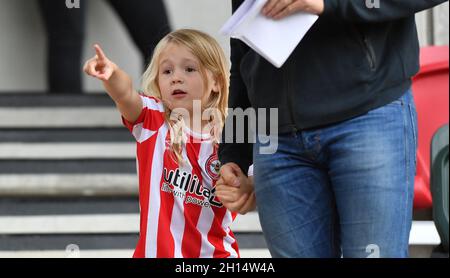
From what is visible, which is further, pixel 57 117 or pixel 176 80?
pixel 57 117

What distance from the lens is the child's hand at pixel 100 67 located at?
225 centimetres

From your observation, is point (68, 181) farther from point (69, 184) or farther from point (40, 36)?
point (40, 36)

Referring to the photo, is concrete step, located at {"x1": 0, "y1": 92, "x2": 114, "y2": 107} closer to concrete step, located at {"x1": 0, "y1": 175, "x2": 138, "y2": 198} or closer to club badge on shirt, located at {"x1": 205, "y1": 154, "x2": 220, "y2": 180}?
concrete step, located at {"x1": 0, "y1": 175, "x2": 138, "y2": 198}

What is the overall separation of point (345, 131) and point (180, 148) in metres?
0.67

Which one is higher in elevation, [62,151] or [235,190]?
[235,190]

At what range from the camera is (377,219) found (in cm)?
200

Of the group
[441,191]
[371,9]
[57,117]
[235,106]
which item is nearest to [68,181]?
[57,117]

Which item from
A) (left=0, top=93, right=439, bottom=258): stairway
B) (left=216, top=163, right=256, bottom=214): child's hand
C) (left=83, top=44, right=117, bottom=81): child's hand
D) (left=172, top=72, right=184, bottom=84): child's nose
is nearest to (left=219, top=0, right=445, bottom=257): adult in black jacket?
(left=216, top=163, right=256, bottom=214): child's hand

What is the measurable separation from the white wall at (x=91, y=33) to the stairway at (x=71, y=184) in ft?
0.38

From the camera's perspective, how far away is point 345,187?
6.61 ft

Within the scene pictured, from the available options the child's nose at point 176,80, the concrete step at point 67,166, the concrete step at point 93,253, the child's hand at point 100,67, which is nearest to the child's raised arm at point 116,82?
the child's hand at point 100,67

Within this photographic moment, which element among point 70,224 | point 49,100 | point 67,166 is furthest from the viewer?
point 49,100

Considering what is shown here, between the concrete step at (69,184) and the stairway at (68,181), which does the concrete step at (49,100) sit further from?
the concrete step at (69,184)

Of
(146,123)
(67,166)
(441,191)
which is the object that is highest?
(146,123)
